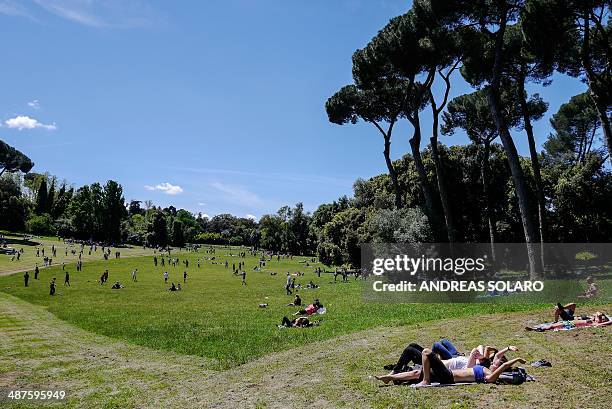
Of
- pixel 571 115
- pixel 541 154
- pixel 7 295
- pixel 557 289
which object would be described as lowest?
pixel 7 295

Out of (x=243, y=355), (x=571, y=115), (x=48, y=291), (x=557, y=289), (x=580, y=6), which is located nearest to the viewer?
(x=243, y=355)

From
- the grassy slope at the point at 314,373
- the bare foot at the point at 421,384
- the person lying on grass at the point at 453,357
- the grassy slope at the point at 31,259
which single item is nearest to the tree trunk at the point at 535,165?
the grassy slope at the point at 314,373

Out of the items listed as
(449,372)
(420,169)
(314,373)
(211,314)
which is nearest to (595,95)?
(420,169)

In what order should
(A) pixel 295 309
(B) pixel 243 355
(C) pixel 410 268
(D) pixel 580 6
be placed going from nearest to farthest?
(B) pixel 243 355 → (D) pixel 580 6 → (A) pixel 295 309 → (C) pixel 410 268

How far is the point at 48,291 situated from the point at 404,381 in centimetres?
3201

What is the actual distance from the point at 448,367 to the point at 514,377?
1.23 m

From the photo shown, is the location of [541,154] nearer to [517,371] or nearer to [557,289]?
[557,289]

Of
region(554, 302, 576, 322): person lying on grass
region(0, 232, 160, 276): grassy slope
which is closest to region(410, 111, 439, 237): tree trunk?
region(554, 302, 576, 322): person lying on grass

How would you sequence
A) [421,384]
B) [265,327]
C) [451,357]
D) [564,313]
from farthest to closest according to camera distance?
[265,327]
[564,313]
[451,357]
[421,384]

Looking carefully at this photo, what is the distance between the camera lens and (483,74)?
28.8m

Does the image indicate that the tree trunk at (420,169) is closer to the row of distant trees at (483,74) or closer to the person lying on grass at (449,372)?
the row of distant trees at (483,74)

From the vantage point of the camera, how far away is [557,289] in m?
18.2

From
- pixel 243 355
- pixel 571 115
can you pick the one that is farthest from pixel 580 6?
pixel 571 115

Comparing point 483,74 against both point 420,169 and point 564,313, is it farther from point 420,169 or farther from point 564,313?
point 564,313
